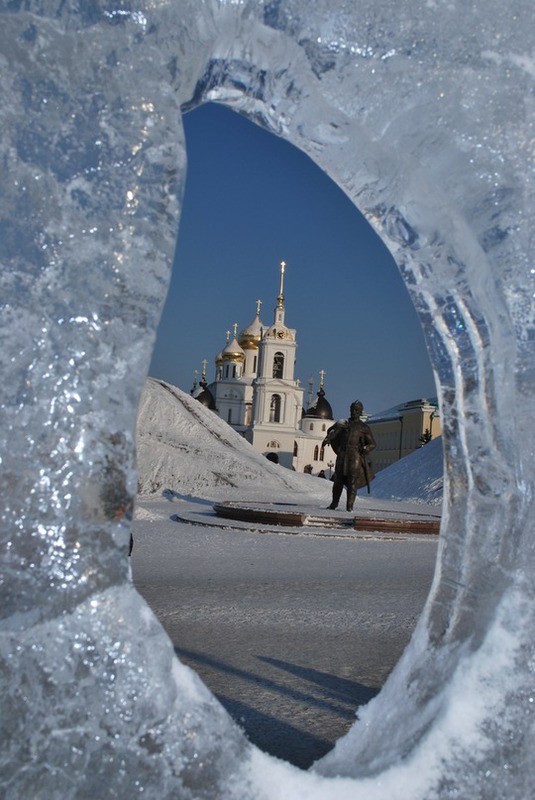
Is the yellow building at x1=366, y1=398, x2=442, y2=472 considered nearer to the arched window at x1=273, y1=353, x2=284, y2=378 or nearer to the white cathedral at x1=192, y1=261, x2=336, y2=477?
the white cathedral at x1=192, y1=261, x2=336, y2=477

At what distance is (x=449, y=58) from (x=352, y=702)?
227cm

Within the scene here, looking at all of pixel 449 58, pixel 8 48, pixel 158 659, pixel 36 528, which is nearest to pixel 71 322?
pixel 36 528

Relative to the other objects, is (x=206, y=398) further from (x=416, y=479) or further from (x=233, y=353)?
(x=416, y=479)

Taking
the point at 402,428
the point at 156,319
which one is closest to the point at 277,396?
the point at 402,428

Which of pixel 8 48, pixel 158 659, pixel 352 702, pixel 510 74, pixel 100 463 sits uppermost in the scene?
pixel 510 74

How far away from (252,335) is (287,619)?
6650 centimetres

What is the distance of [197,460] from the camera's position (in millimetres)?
16922

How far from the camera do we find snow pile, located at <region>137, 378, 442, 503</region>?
1627 centimetres

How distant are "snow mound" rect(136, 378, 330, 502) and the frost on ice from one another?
45.0 ft

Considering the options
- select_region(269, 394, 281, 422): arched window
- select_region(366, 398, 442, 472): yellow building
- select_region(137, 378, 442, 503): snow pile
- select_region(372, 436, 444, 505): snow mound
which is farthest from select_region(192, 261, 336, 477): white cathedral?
select_region(137, 378, 442, 503): snow pile

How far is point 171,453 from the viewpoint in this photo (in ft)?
54.6

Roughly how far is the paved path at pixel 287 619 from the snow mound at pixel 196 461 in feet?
22.6

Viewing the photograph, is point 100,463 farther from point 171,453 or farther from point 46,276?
point 171,453

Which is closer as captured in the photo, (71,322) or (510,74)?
(71,322)
